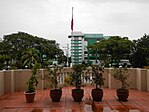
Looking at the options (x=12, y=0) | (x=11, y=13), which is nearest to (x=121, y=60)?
(x=11, y=13)

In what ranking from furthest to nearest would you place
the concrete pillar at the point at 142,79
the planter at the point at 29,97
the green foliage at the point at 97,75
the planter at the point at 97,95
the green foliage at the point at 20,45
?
the green foliage at the point at 20,45 → the concrete pillar at the point at 142,79 → the green foliage at the point at 97,75 → the planter at the point at 97,95 → the planter at the point at 29,97

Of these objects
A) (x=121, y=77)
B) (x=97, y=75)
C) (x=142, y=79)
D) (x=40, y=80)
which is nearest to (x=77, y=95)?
(x=97, y=75)

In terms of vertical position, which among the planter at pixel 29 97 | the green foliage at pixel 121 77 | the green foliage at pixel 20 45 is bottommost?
the planter at pixel 29 97

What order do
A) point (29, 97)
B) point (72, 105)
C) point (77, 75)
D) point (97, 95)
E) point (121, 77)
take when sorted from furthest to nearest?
point (121, 77) < point (77, 75) < point (97, 95) < point (29, 97) < point (72, 105)

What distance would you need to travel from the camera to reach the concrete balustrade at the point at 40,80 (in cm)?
880

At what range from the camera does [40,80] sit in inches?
372

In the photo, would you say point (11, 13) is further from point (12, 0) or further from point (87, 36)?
point (87, 36)

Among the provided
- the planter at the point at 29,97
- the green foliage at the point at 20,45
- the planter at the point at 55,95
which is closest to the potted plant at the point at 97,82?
the planter at the point at 55,95

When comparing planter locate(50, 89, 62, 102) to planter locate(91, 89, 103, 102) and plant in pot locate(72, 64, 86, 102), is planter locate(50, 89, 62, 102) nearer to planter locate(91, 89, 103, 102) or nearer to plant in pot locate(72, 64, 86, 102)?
plant in pot locate(72, 64, 86, 102)

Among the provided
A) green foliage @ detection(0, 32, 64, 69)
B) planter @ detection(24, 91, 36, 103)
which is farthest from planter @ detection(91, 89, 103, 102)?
green foliage @ detection(0, 32, 64, 69)

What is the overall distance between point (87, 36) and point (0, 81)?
111ft

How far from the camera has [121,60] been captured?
30297mm

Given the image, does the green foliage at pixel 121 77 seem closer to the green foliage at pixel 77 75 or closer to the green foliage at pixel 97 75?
the green foliage at pixel 97 75

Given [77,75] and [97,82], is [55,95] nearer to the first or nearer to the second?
[77,75]
